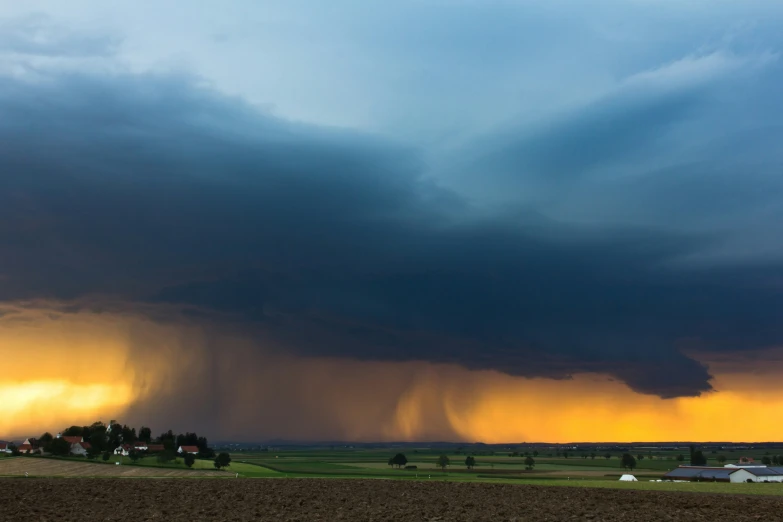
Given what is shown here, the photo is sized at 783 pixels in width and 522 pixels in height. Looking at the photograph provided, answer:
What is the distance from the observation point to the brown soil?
50.7 m

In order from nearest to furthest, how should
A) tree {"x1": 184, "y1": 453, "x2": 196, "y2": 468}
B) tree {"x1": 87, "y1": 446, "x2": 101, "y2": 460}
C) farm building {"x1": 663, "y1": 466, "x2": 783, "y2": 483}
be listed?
farm building {"x1": 663, "y1": 466, "x2": 783, "y2": 483} < tree {"x1": 184, "y1": 453, "x2": 196, "y2": 468} < tree {"x1": 87, "y1": 446, "x2": 101, "y2": 460}

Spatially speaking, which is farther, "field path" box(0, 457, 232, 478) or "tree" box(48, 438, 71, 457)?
"tree" box(48, 438, 71, 457)

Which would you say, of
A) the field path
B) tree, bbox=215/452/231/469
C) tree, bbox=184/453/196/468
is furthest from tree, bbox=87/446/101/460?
tree, bbox=215/452/231/469

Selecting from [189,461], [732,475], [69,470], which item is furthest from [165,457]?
[732,475]

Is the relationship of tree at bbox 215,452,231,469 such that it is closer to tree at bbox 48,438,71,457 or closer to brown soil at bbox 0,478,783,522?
tree at bbox 48,438,71,457

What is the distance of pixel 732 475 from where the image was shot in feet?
500

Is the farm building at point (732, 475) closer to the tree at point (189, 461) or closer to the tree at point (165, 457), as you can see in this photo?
the tree at point (189, 461)

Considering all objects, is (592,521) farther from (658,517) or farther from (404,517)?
(404,517)

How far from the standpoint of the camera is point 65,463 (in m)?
142

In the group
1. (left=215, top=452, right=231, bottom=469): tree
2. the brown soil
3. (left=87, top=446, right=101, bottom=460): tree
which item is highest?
the brown soil

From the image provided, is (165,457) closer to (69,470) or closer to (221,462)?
(221,462)

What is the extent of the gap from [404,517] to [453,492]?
74.0 feet

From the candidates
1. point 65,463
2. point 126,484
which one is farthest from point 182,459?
point 126,484

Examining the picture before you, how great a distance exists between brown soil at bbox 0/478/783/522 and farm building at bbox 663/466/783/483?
95.9m
